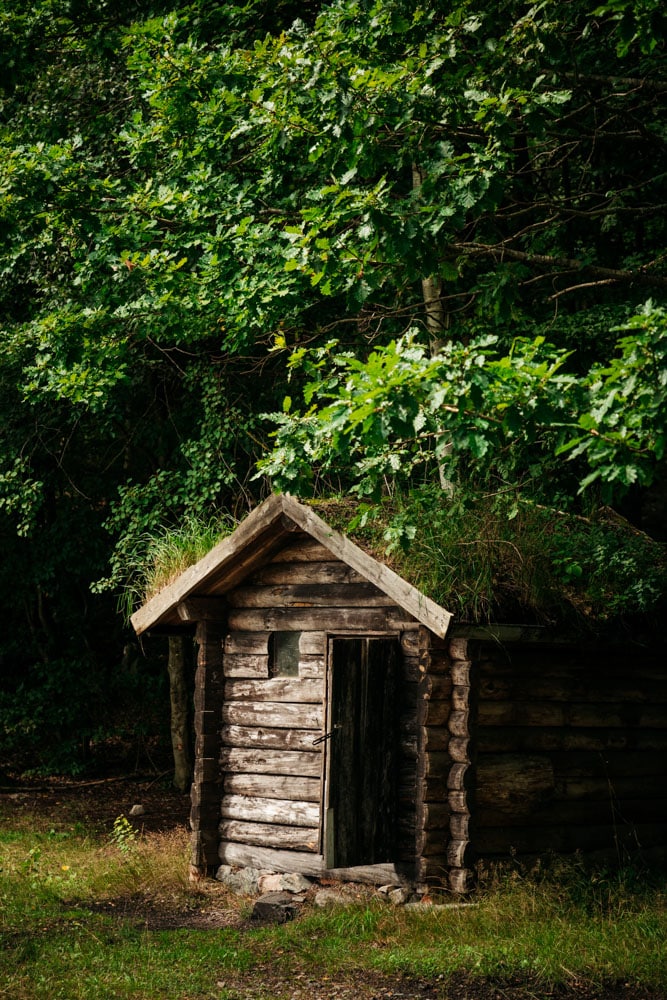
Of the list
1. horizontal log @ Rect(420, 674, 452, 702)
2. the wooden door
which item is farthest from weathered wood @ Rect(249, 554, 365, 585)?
horizontal log @ Rect(420, 674, 452, 702)

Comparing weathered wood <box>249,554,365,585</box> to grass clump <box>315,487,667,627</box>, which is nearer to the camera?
grass clump <box>315,487,667,627</box>

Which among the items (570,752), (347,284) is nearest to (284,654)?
(570,752)

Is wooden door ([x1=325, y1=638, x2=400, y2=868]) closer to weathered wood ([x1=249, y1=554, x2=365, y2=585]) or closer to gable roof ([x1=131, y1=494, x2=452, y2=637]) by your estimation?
gable roof ([x1=131, y1=494, x2=452, y2=637])

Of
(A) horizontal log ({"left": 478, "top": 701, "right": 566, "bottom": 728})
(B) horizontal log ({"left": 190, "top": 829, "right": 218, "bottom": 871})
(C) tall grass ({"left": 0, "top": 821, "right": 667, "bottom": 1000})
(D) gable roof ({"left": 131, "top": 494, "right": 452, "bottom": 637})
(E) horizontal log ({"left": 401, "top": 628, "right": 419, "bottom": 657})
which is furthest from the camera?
(B) horizontal log ({"left": 190, "top": 829, "right": 218, "bottom": 871})

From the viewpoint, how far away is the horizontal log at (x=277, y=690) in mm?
10164

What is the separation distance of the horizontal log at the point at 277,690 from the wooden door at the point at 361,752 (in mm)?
808

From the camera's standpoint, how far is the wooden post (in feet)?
35.8

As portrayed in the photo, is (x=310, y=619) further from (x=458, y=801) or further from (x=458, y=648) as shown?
(x=458, y=801)

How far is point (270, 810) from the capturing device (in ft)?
34.4

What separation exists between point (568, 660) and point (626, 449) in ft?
14.9

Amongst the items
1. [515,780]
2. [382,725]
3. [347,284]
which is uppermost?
[347,284]

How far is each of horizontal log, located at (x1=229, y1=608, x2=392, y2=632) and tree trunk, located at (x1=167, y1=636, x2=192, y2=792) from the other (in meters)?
5.34

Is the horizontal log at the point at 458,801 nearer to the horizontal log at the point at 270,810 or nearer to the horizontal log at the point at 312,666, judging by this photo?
the horizontal log at the point at 270,810

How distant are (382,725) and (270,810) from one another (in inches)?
74.9
